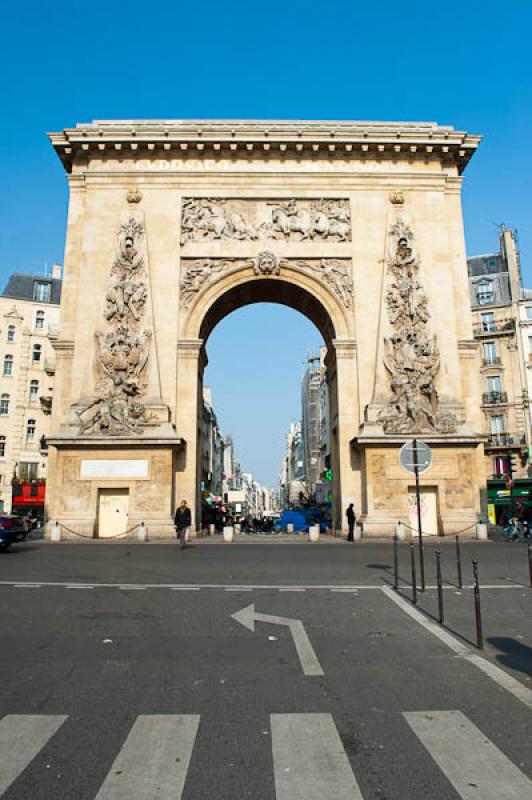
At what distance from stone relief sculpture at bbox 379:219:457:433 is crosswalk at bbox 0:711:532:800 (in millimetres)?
21527

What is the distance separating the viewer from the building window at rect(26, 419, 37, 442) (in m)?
50.4

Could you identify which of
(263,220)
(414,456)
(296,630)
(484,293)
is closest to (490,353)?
(484,293)

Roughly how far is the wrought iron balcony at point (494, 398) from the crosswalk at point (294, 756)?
1727 inches

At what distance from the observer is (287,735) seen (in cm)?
454

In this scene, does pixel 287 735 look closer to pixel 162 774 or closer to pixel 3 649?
pixel 162 774

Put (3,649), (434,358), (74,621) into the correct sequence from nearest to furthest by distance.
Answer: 1. (3,649)
2. (74,621)
3. (434,358)

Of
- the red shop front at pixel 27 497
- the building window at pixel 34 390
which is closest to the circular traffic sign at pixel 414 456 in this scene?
the red shop front at pixel 27 497

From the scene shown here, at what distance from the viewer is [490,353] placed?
4725cm

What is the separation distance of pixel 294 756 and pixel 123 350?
2403 centimetres

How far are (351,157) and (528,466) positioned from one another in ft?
87.8

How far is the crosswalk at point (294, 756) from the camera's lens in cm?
369

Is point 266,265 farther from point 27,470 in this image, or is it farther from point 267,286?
point 27,470

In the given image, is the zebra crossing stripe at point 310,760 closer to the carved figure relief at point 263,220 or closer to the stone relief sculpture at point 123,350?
the stone relief sculpture at point 123,350

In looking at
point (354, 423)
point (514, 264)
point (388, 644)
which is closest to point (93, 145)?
point (354, 423)
